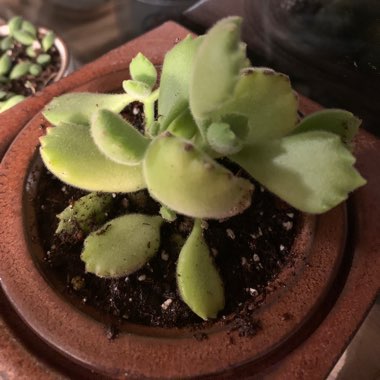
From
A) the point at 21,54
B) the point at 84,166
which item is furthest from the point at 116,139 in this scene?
the point at 21,54

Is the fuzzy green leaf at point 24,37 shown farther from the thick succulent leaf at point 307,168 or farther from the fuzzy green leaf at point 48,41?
the thick succulent leaf at point 307,168

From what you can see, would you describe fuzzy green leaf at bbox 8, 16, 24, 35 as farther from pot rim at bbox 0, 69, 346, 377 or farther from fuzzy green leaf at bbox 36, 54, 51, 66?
pot rim at bbox 0, 69, 346, 377

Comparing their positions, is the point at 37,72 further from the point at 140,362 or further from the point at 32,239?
the point at 140,362

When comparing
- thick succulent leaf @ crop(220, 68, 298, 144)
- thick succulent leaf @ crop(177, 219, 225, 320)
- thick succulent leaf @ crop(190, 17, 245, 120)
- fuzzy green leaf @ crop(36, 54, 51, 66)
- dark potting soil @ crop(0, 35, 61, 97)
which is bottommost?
dark potting soil @ crop(0, 35, 61, 97)

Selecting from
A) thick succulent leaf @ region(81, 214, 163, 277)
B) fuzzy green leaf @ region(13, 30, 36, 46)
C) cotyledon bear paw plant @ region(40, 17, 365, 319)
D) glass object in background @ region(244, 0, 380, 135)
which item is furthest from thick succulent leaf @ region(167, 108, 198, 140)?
fuzzy green leaf @ region(13, 30, 36, 46)

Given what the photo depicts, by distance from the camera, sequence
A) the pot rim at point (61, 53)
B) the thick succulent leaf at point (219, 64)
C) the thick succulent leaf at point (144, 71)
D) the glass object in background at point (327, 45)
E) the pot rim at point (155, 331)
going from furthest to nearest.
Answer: the pot rim at point (61, 53) → the glass object in background at point (327, 45) → the thick succulent leaf at point (144, 71) → the pot rim at point (155, 331) → the thick succulent leaf at point (219, 64)

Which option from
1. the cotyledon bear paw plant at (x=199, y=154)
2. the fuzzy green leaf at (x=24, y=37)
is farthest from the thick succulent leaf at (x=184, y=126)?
the fuzzy green leaf at (x=24, y=37)
